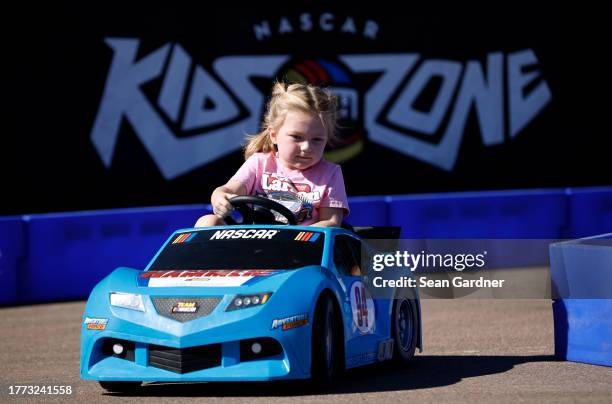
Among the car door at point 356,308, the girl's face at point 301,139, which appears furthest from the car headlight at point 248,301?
the girl's face at point 301,139

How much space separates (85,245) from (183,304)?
27.9 ft

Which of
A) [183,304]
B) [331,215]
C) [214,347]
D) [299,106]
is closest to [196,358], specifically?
[214,347]

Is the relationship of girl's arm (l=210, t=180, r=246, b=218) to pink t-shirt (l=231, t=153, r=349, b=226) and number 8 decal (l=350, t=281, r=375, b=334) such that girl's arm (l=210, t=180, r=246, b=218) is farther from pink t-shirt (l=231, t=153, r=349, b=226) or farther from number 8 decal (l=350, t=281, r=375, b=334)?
number 8 decal (l=350, t=281, r=375, b=334)

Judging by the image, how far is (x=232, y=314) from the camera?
7.41 m

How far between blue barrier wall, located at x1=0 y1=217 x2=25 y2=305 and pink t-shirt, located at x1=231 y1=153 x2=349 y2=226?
21.4 feet

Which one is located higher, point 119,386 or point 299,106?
point 299,106

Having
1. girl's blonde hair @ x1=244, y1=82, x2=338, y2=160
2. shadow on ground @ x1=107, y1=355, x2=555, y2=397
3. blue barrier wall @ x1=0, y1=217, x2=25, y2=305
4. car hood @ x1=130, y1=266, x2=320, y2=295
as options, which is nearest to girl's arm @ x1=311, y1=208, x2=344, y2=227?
girl's blonde hair @ x1=244, y1=82, x2=338, y2=160

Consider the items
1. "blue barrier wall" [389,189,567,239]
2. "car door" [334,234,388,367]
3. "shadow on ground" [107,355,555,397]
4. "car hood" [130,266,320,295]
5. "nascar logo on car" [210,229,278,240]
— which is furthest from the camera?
"blue barrier wall" [389,189,567,239]

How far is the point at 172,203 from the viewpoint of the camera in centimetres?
1956

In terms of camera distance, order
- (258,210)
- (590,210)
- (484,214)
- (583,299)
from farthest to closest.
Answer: (590,210)
(484,214)
(583,299)
(258,210)

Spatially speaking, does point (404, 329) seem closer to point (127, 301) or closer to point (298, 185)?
point (298, 185)

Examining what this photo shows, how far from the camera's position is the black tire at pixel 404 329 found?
30.4 feet

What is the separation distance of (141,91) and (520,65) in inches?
244

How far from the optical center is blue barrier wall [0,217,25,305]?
15125 millimetres
